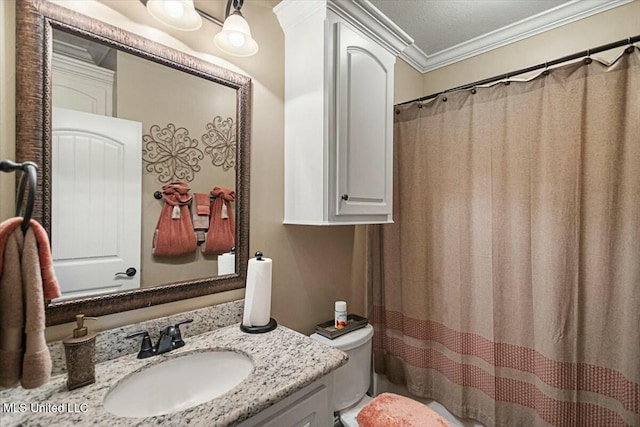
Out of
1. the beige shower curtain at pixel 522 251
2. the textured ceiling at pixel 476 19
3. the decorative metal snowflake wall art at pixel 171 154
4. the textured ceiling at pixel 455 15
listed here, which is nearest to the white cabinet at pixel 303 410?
the decorative metal snowflake wall art at pixel 171 154

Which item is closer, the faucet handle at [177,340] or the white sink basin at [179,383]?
the white sink basin at [179,383]

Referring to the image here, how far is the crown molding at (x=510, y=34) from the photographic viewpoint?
65.4 inches

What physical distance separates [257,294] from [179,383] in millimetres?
380

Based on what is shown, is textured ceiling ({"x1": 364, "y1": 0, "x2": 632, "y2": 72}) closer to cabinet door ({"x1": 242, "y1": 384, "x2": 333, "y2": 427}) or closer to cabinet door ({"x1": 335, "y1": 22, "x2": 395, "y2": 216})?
cabinet door ({"x1": 335, "y1": 22, "x2": 395, "y2": 216})

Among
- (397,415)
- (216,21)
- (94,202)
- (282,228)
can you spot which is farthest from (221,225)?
(397,415)

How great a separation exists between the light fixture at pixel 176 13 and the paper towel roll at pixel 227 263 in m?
0.88

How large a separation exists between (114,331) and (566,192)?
6.14 feet

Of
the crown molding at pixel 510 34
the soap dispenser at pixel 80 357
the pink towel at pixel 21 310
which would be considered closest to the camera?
the pink towel at pixel 21 310

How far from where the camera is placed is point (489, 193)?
152 centimetres

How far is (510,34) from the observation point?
1909 millimetres

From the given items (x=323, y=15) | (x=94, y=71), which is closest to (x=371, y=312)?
(x=323, y=15)

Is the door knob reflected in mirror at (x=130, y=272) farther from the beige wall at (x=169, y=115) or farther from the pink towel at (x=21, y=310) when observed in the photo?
the pink towel at (x=21, y=310)

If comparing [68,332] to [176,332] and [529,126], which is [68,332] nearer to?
[176,332]

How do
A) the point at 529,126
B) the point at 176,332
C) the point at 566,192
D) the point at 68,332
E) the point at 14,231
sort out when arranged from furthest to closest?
1. the point at 529,126
2. the point at 566,192
3. the point at 176,332
4. the point at 68,332
5. the point at 14,231
